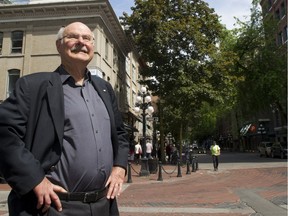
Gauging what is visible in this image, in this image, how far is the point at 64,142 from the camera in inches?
86.5

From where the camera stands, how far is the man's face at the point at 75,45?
8.09ft

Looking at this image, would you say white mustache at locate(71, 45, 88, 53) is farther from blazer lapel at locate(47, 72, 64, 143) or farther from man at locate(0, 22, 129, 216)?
blazer lapel at locate(47, 72, 64, 143)

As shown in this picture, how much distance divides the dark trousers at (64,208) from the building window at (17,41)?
80.8 feet

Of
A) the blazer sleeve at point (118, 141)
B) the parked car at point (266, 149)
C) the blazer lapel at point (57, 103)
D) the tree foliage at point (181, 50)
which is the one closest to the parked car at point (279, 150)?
the parked car at point (266, 149)

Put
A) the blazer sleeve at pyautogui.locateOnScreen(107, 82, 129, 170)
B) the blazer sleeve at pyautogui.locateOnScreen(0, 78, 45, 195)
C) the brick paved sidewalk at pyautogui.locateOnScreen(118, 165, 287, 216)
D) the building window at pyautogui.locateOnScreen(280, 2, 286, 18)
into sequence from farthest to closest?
1. the building window at pyautogui.locateOnScreen(280, 2, 286, 18)
2. the brick paved sidewalk at pyautogui.locateOnScreen(118, 165, 287, 216)
3. the blazer sleeve at pyautogui.locateOnScreen(107, 82, 129, 170)
4. the blazer sleeve at pyautogui.locateOnScreen(0, 78, 45, 195)

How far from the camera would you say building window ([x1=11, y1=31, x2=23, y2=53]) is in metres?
24.9

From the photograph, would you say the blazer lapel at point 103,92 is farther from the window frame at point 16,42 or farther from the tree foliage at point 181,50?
the window frame at point 16,42

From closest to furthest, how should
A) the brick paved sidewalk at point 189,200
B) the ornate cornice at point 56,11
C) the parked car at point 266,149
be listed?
the brick paved sidewalk at point 189,200, the ornate cornice at point 56,11, the parked car at point 266,149

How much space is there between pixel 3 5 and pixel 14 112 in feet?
83.6

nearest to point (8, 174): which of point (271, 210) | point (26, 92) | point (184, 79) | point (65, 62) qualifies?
point (26, 92)

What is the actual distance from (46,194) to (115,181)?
59cm

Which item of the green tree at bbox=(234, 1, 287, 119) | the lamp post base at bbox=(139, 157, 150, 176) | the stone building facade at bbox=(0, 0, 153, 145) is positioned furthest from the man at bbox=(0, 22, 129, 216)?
the green tree at bbox=(234, 1, 287, 119)

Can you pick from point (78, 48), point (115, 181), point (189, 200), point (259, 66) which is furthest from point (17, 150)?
point (259, 66)

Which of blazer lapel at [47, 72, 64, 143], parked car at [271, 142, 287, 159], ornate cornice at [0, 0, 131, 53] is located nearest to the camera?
blazer lapel at [47, 72, 64, 143]
